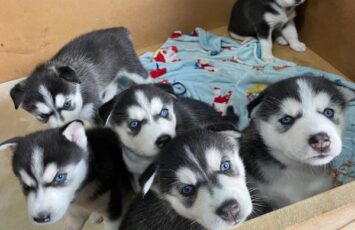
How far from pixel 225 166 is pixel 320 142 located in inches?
15.5

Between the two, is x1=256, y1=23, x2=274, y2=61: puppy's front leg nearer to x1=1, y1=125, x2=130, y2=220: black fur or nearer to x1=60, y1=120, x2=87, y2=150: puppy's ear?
x1=1, y1=125, x2=130, y2=220: black fur

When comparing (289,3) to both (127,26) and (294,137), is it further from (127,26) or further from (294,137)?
(294,137)

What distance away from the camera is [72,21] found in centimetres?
363

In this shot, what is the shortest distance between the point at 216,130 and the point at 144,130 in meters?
0.46

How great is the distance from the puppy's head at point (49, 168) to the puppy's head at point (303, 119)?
895 mm

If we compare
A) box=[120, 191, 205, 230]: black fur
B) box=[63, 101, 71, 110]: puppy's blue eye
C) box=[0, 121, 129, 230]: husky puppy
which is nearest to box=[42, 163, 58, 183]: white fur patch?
box=[0, 121, 129, 230]: husky puppy

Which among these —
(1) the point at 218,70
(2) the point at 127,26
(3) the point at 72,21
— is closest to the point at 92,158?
(1) the point at 218,70

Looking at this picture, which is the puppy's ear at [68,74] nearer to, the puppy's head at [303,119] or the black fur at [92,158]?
the black fur at [92,158]

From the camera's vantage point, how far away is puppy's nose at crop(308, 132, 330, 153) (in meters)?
1.75

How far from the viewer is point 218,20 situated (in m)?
4.08

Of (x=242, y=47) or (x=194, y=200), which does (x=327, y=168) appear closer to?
(x=194, y=200)

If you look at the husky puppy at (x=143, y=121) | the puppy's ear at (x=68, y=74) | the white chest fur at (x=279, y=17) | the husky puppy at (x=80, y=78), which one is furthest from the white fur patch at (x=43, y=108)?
the white chest fur at (x=279, y=17)

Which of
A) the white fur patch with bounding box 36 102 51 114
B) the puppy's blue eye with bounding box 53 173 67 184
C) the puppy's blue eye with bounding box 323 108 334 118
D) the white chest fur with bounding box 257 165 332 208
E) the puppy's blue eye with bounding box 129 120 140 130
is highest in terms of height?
the puppy's blue eye with bounding box 323 108 334 118

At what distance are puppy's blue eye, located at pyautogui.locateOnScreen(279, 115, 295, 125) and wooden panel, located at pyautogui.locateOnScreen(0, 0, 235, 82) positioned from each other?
219 centimetres
